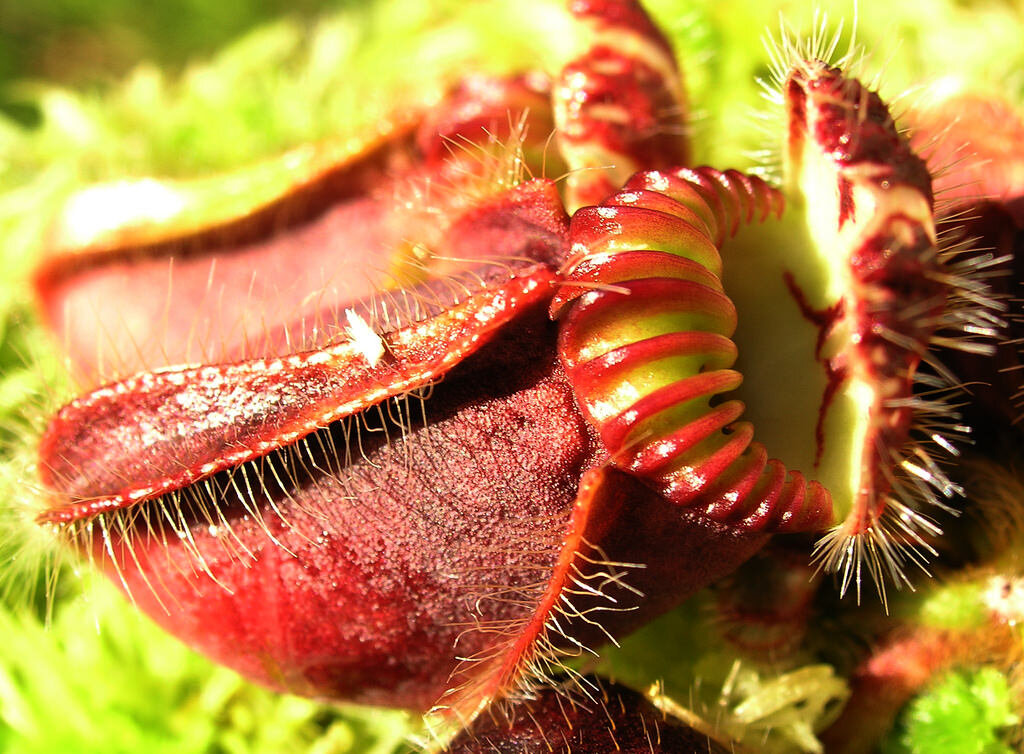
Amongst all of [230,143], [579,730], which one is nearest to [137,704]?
[579,730]

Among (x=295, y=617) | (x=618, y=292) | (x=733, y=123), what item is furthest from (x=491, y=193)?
(x=733, y=123)

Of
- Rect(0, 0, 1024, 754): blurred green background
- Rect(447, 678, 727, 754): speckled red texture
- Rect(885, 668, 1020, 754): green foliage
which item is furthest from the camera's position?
Rect(0, 0, 1024, 754): blurred green background

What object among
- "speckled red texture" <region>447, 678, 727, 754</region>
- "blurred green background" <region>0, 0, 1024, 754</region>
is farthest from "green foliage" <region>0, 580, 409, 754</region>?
"speckled red texture" <region>447, 678, 727, 754</region>

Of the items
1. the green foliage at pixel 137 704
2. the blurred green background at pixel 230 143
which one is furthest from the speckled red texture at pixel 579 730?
the green foliage at pixel 137 704

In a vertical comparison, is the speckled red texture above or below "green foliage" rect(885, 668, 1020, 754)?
above

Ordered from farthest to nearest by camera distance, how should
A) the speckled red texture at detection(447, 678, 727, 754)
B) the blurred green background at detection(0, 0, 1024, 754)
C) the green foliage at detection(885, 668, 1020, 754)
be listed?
the blurred green background at detection(0, 0, 1024, 754) < the green foliage at detection(885, 668, 1020, 754) < the speckled red texture at detection(447, 678, 727, 754)

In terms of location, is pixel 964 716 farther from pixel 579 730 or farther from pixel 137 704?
pixel 137 704

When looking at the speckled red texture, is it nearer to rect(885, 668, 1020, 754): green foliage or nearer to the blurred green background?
the blurred green background

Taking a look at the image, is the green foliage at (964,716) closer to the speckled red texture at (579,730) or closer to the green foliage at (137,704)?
the speckled red texture at (579,730)
